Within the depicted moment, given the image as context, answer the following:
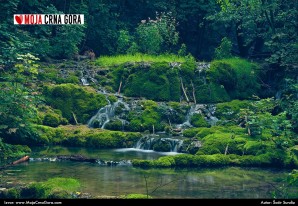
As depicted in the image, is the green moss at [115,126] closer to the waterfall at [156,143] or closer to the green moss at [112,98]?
the green moss at [112,98]

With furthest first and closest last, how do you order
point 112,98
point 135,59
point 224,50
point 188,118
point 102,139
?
point 224,50 < point 135,59 < point 112,98 < point 188,118 < point 102,139

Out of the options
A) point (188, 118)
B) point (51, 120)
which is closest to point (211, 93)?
point (188, 118)

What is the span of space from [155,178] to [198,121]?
8092mm

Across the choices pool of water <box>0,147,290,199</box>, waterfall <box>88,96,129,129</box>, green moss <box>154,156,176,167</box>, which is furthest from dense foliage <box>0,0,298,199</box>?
pool of water <box>0,147,290,199</box>


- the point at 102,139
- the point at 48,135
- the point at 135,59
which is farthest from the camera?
the point at 135,59

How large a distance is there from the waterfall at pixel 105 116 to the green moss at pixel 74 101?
0.24 m

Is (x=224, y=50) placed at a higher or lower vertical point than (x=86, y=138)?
higher

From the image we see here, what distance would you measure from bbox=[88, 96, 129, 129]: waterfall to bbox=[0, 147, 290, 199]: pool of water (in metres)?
4.47

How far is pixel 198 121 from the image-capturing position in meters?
21.2

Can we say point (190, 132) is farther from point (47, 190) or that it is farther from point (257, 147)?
point (47, 190)

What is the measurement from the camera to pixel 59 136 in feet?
60.7

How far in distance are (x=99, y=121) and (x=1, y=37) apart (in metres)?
Result: 6.12

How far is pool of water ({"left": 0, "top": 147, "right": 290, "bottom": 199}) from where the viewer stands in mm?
11938

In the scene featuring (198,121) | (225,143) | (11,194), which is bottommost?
(11,194)
